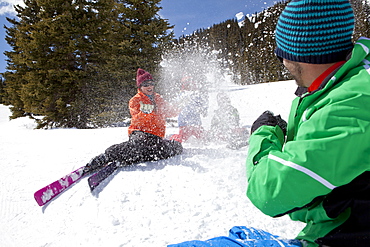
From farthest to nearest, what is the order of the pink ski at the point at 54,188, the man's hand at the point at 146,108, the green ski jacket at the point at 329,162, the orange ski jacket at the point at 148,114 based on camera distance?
the man's hand at the point at 146,108 < the orange ski jacket at the point at 148,114 < the pink ski at the point at 54,188 < the green ski jacket at the point at 329,162

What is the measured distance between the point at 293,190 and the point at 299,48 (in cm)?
66

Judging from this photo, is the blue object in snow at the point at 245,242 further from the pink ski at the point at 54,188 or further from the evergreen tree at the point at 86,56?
the evergreen tree at the point at 86,56

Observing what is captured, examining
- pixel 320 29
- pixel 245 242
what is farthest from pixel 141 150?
pixel 320 29

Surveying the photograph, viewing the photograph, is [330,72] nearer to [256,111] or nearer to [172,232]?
[172,232]

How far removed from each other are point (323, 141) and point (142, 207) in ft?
7.74

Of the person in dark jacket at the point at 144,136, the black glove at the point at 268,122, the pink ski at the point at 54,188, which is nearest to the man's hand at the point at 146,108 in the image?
the person in dark jacket at the point at 144,136

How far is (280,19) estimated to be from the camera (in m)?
1.15

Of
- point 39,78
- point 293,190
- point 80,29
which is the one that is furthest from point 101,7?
point 293,190

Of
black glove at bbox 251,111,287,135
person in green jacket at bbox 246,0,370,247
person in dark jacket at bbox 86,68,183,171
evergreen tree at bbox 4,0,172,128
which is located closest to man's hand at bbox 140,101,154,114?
person in dark jacket at bbox 86,68,183,171

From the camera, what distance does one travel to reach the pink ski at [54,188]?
3.28 m

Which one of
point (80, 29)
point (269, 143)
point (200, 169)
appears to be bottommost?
point (200, 169)

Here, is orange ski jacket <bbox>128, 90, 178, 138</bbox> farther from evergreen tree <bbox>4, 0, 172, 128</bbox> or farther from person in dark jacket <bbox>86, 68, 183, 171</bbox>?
evergreen tree <bbox>4, 0, 172, 128</bbox>

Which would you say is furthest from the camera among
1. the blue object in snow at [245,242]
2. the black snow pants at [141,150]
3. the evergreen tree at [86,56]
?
the evergreen tree at [86,56]

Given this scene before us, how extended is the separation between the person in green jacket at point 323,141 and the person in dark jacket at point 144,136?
2975mm
